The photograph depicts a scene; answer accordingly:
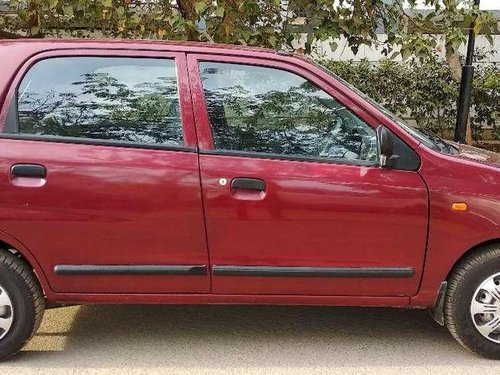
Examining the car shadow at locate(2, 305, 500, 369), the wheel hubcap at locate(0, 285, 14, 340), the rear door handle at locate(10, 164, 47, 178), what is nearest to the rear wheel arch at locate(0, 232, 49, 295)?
the wheel hubcap at locate(0, 285, 14, 340)

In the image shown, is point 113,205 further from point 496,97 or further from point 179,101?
point 496,97

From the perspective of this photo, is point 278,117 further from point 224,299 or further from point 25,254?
point 25,254

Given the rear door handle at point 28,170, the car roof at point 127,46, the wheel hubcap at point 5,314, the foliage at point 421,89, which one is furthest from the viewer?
the foliage at point 421,89

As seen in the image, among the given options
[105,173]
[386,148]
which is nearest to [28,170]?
[105,173]

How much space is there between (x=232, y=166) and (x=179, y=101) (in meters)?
0.48

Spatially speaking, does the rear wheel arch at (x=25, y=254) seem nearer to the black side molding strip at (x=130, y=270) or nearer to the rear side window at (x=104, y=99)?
the black side molding strip at (x=130, y=270)

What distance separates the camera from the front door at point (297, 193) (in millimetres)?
3221

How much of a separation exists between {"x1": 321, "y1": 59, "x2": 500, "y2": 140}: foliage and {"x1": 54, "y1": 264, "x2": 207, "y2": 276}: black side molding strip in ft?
18.5

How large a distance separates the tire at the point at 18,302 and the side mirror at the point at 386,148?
2.03m

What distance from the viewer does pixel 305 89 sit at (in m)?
3.41

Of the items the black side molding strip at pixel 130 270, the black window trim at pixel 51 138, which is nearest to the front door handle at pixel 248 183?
the black window trim at pixel 51 138

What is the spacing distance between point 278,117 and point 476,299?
4.91 ft

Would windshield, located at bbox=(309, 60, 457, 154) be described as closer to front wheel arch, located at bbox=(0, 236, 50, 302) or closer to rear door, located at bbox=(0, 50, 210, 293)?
rear door, located at bbox=(0, 50, 210, 293)

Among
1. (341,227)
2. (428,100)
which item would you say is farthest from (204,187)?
(428,100)
